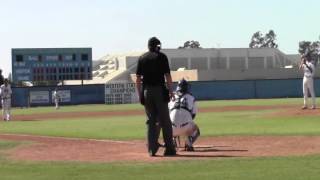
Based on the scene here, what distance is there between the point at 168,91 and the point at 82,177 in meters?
3.27

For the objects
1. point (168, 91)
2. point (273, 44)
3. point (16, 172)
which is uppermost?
point (273, 44)

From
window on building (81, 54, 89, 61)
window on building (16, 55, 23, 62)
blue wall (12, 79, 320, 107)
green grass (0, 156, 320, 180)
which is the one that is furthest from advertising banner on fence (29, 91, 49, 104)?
green grass (0, 156, 320, 180)

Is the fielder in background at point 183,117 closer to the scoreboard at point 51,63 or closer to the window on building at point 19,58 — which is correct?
the scoreboard at point 51,63

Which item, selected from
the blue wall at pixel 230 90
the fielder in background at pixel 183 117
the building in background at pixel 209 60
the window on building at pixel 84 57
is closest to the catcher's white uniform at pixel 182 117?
the fielder in background at pixel 183 117

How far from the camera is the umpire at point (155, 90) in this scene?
1177 centimetres

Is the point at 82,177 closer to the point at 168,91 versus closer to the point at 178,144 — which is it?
the point at 168,91

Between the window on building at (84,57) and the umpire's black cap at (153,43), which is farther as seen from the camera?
the window on building at (84,57)

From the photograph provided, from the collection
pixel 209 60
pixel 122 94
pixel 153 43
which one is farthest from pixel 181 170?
pixel 209 60

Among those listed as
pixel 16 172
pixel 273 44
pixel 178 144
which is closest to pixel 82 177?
pixel 16 172

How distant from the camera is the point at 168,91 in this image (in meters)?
11.9

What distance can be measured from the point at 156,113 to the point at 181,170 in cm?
254

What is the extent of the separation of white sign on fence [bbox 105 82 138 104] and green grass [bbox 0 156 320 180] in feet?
159

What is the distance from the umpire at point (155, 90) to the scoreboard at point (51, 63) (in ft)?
167

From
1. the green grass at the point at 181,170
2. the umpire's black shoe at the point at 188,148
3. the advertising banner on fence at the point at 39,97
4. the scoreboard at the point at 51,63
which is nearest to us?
the green grass at the point at 181,170
